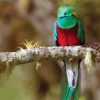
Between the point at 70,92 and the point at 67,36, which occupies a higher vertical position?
the point at 67,36

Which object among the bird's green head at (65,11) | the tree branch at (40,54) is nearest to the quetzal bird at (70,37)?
the bird's green head at (65,11)

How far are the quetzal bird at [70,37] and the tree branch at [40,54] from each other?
203 mm

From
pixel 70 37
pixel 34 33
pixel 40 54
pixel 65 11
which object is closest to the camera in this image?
pixel 40 54

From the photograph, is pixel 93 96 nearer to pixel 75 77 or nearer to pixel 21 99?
pixel 21 99

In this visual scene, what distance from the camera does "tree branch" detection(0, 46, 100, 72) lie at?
3020mm

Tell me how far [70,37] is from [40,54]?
0.44 metres

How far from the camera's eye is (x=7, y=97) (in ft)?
16.6

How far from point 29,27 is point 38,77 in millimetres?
670

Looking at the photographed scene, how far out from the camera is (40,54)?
3018mm

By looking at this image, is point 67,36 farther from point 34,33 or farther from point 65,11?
point 34,33

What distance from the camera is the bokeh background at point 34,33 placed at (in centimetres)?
548

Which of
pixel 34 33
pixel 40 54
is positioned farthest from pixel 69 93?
pixel 34 33

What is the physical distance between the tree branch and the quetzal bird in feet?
0.67

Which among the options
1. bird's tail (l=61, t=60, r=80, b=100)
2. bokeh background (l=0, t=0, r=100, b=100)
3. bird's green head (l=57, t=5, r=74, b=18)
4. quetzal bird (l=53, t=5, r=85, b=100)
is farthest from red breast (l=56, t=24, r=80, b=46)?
bokeh background (l=0, t=0, r=100, b=100)
